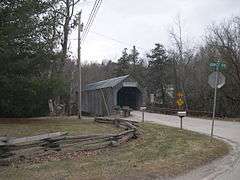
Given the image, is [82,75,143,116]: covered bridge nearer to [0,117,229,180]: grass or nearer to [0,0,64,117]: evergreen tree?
[0,0,64,117]: evergreen tree

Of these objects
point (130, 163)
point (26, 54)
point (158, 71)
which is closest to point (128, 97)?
point (158, 71)

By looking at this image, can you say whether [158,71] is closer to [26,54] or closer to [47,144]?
[26,54]

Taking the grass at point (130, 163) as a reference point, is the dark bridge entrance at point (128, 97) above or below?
above

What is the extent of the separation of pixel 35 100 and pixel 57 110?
12.7m

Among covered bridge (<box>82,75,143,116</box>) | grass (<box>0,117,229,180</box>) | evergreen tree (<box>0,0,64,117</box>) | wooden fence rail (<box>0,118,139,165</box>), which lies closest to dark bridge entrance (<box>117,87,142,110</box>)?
covered bridge (<box>82,75,143,116</box>)

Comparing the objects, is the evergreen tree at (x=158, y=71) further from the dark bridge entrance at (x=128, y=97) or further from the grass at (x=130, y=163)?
the grass at (x=130, y=163)

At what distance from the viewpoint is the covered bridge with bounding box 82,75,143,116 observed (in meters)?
47.5

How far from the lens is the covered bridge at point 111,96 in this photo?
47.5 meters

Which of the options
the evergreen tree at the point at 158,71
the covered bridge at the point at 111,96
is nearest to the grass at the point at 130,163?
the covered bridge at the point at 111,96

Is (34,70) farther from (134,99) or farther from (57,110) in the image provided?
(134,99)

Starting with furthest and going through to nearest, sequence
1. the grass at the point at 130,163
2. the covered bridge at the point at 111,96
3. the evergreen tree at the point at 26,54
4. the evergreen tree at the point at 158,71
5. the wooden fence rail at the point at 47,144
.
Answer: the evergreen tree at the point at 158,71, the covered bridge at the point at 111,96, the evergreen tree at the point at 26,54, the wooden fence rail at the point at 47,144, the grass at the point at 130,163

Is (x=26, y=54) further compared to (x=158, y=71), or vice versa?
(x=158, y=71)

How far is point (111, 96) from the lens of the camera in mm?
47531

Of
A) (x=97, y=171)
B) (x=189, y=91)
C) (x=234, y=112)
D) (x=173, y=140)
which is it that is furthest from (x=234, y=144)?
(x=189, y=91)
